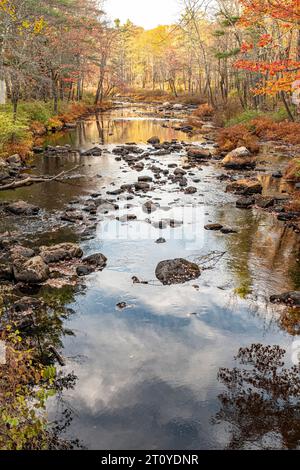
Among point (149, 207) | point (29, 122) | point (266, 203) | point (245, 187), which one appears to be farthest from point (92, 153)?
point (266, 203)

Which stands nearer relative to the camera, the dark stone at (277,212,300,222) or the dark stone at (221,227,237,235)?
the dark stone at (221,227,237,235)

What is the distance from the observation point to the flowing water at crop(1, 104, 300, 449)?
636 cm

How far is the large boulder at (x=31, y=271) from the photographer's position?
33.3 feet

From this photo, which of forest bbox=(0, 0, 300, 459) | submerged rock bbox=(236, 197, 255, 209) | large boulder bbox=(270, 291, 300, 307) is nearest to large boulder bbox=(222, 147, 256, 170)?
forest bbox=(0, 0, 300, 459)

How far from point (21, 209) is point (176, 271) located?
23.9ft

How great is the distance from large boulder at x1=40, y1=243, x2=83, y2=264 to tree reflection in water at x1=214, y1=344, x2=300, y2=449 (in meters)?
5.68

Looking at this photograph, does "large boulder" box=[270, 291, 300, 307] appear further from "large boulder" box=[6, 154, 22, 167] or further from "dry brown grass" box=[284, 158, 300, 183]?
"large boulder" box=[6, 154, 22, 167]

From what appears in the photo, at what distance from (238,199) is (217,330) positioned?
9414 millimetres

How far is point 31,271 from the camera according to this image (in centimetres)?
1020

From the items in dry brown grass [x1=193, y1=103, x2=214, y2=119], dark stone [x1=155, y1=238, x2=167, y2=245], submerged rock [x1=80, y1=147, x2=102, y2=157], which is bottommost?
dark stone [x1=155, y1=238, x2=167, y2=245]

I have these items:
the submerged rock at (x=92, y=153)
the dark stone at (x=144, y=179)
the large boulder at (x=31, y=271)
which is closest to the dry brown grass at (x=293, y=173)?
the dark stone at (x=144, y=179)

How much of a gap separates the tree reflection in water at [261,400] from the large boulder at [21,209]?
10.1 metres

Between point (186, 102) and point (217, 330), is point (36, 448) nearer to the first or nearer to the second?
point (217, 330)

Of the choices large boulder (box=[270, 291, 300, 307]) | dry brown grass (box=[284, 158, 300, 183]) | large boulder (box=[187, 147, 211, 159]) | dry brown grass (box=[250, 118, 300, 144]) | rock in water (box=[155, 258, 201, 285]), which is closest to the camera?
large boulder (box=[270, 291, 300, 307])
